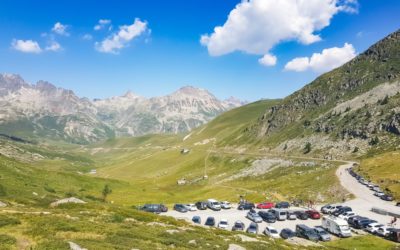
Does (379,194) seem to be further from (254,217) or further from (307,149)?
(307,149)

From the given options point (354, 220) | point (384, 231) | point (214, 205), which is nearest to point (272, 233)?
point (354, 220)

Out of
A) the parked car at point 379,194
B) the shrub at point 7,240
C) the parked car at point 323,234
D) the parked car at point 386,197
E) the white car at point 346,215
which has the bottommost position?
the parked car at point 323,234

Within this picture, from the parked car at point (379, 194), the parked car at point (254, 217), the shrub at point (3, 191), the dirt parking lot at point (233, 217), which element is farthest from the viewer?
the parked car at point (379, 194)

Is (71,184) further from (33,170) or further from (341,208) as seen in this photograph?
(341,208)

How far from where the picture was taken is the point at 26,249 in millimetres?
30734

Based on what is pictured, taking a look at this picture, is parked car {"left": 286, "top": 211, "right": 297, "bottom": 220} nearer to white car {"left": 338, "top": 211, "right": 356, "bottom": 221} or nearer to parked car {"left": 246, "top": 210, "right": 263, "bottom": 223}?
A: parked car {"left": 246, "top": 210, "right": 263, "bottom": 223}

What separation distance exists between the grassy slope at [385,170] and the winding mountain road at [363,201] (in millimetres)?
5292

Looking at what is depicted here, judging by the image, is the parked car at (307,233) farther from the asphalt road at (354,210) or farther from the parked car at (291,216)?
the parked car at (291,216)

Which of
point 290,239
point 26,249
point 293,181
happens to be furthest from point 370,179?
point 26,249

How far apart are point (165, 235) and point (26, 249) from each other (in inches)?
719

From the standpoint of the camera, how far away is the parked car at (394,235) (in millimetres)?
63094

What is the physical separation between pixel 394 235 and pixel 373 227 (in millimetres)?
6063

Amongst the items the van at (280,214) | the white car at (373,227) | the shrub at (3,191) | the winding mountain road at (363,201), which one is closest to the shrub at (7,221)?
the shrub at (3,191)

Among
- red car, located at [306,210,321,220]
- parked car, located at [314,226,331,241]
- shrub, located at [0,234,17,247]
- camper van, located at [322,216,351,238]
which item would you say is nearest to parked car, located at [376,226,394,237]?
camper van, located at [322,216,351,238]
